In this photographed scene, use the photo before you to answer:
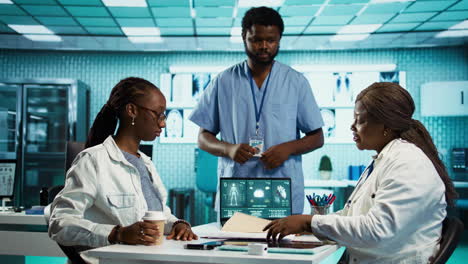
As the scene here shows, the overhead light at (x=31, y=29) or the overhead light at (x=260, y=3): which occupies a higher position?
the overhead light at (x=260, y=3)

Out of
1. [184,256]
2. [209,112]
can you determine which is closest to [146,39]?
[209,112]

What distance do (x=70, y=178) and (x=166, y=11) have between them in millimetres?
4815

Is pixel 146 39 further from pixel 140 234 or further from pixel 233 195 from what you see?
pixel 140 234

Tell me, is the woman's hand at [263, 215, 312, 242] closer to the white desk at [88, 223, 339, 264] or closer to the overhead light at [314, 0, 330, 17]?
the white desk at [88, 223, 339, 264]

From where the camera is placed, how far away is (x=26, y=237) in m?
3.16

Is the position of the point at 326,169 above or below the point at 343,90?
→ below

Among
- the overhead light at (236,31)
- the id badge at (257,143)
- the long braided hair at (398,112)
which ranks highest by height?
the overhead light at (236,31)

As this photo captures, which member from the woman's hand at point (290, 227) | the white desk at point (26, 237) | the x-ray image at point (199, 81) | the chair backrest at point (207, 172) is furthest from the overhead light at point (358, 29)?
the woman's hand at point (290, 227)

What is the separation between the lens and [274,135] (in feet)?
7.57

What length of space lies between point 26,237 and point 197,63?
5.26m

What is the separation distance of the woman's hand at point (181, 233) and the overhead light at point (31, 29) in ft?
19.7

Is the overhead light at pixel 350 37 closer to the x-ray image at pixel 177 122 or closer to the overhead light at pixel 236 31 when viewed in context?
the overhead light at pixel 236 31

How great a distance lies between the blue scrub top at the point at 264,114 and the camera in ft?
7.55

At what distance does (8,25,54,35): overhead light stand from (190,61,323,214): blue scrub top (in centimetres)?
532
